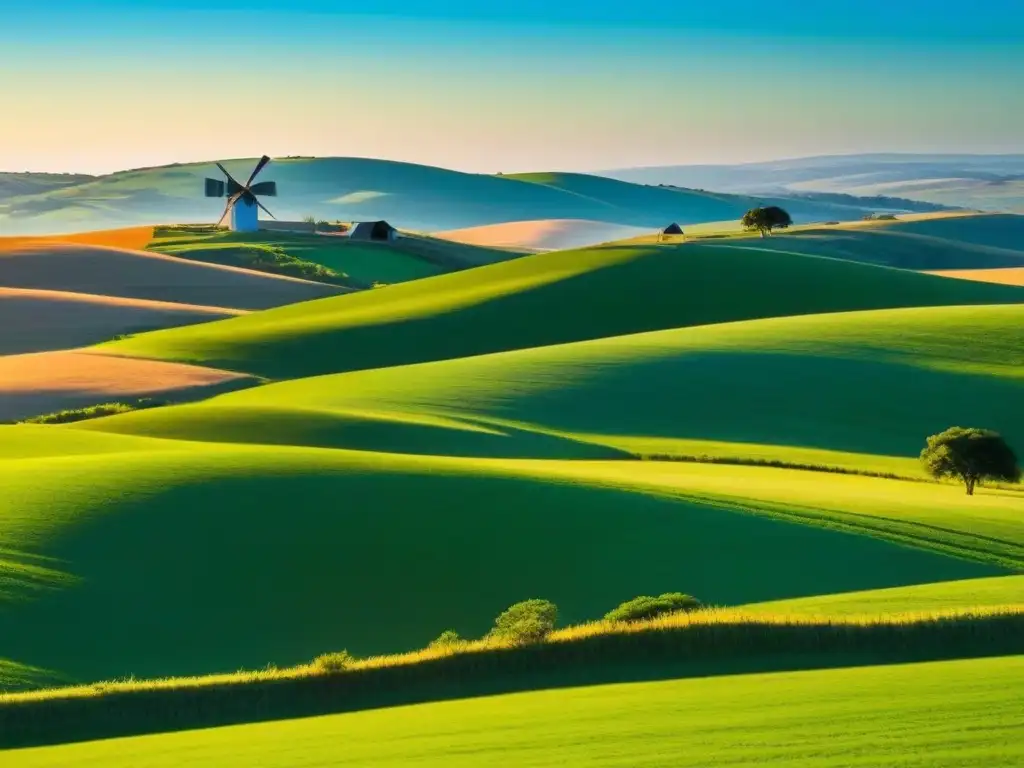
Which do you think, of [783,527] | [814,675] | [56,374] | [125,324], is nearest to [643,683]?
[814,675]

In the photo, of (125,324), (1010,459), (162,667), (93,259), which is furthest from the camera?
(93,259)

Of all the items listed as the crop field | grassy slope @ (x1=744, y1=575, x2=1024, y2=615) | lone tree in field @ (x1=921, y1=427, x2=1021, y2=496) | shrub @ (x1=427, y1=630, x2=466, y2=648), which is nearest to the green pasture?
the crop field

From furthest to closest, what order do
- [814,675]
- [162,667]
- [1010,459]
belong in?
[1010,459], [162,667], [814,675]

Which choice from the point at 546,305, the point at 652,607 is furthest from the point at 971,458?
the point at 546,305

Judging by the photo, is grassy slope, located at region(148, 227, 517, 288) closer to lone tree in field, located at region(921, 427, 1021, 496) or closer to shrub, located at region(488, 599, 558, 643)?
lone tree in field, located at region(921, 427, 1021, 496)

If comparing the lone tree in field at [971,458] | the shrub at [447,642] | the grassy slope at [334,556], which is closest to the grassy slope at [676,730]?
the shrub at [447,642]

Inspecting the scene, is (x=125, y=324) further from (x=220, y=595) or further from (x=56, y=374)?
(x=220, y=595)
